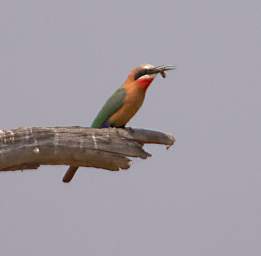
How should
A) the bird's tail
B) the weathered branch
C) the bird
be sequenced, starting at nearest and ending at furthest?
the weathered branch < the bird's tail < the bird

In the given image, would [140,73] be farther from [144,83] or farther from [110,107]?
[110,107]

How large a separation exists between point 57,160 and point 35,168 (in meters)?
0.21

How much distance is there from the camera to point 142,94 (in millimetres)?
9102

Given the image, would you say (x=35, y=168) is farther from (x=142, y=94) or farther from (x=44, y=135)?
(x=142, y=94)

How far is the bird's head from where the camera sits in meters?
9.12

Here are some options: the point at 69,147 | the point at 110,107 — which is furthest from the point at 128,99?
the point at 69,147

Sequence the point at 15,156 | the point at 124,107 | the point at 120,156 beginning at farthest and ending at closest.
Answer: the point at 124,107
the point at 120,156
the point at 15,156

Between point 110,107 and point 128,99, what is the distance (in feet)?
0.74

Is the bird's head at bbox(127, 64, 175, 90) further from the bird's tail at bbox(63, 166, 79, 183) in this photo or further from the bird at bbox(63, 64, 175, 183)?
the bird's tail at bbox(63, 166, 79, 183)

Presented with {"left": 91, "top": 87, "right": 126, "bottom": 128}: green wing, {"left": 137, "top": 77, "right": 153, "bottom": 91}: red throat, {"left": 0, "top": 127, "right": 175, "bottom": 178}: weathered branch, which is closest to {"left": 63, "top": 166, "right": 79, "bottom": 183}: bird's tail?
{"left": 0, "top": 127, "right": 175, "bottom": 178}: weathered branch

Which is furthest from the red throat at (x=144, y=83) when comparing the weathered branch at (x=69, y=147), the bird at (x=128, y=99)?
the weathered branch at (x=69, y=147)

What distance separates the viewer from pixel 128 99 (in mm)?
9039

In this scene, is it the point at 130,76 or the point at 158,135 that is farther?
the point at 130,76

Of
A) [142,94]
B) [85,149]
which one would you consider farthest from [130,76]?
[85,149]
